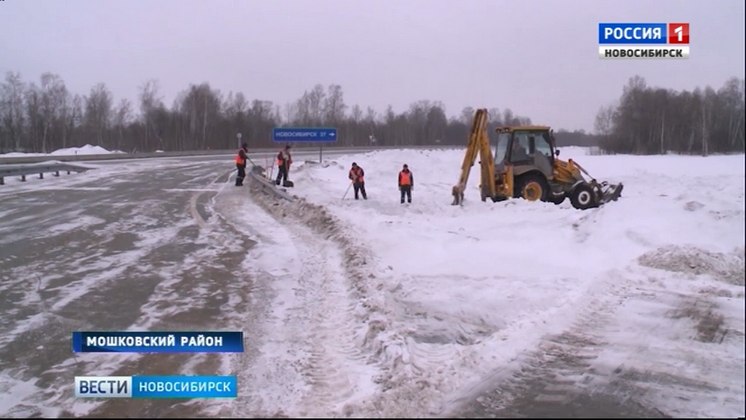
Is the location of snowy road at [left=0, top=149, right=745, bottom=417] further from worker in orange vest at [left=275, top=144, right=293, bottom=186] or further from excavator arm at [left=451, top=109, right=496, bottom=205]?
worker in orange vest at [left=275, top=144, right=293, bottom=186]

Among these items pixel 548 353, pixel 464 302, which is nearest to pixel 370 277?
pixel 464 302

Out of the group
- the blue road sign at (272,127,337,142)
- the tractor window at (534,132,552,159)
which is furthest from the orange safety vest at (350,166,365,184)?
the tractor window at (534,132,552,159)

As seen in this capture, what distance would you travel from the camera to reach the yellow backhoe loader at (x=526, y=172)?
19.2 metres

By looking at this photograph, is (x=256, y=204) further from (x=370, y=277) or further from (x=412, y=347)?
(x=412, y=347)

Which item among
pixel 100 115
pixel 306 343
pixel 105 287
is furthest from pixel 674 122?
pixel 100 115

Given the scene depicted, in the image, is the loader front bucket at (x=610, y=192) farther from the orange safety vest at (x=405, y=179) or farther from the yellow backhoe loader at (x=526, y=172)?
the orange safety vest at (x=405, y=179)

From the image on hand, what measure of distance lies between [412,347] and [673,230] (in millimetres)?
4561

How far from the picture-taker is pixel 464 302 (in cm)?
746

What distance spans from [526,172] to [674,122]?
14306 mm

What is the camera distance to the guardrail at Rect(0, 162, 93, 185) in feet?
75.7

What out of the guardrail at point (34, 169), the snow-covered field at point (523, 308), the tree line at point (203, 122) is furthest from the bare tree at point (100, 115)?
the snow-covered field at point (523, 308)

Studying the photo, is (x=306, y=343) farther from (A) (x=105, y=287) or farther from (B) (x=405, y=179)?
(B) (x=405, y=179)

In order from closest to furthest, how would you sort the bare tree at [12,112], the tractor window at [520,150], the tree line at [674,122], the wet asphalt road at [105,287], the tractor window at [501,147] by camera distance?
the tree line at [674,122]
the wet asphalt road at [105,287]
the bare tree at [12,112]
the tractor window at [520,150]
the tractor window at [501,147]

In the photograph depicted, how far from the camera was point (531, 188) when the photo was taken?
1952 cm
